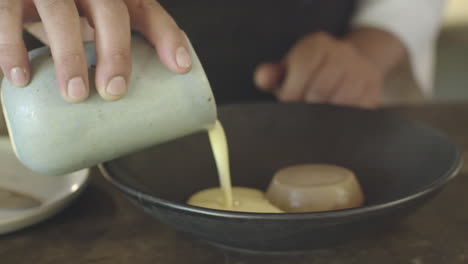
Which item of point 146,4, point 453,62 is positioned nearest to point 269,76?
point 146,4

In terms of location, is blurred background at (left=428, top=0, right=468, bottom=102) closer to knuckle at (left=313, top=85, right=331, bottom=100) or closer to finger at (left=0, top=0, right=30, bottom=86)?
knuckle at (left=313, top=85, right=331, bottom=100)

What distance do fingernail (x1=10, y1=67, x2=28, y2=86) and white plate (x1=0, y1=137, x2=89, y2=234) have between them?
194mm

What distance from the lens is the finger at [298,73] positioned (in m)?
1.02

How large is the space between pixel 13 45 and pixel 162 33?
0.14 metres

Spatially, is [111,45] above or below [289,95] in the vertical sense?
above

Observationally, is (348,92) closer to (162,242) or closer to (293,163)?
(293,163)

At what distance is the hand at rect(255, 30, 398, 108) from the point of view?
40.5 inches

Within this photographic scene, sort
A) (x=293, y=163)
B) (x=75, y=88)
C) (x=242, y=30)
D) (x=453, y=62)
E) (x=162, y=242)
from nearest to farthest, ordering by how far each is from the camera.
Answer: (x=75, y=88) → (x=162, y=242) → (x=293, y=163) → (x=242, y=30) → (x=453, y=62)

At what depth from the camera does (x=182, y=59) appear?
527 mm

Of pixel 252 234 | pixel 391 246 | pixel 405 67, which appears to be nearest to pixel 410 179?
pixel 391 246

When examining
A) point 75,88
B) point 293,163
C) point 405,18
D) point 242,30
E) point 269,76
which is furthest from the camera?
point 405,18

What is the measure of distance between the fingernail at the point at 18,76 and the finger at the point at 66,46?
3 cm

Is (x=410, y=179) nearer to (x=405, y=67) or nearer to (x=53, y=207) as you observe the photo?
(x=53, y=207)

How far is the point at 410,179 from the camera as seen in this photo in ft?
2.34
